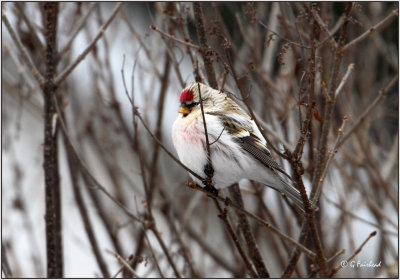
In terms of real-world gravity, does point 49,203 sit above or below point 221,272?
above

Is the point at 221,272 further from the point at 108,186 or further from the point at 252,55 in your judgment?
the point at 252,55

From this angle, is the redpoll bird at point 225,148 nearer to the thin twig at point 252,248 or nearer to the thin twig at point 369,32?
the thin twig at point 252,248

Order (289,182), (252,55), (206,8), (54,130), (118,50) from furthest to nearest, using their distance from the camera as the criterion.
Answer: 1. (118,50)
2. (252,55)
3. (206,8)
4. (54,130)
5. (289,182)

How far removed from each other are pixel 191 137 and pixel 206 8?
1.09 metres

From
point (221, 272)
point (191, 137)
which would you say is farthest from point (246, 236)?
point (221, 272)

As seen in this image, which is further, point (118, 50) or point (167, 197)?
point (118, 50)

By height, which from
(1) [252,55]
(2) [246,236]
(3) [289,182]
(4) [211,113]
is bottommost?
(2) [246,236]

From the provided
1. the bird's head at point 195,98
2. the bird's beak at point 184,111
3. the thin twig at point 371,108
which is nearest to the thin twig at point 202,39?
the bird's head at point 195,98

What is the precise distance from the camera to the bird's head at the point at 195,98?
10.6 ft

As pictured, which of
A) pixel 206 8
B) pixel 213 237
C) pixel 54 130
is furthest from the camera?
pixel 213 237

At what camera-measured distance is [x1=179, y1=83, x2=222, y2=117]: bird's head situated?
322 cm

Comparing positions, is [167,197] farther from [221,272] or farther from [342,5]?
[342,5]

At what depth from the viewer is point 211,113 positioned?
3199mm

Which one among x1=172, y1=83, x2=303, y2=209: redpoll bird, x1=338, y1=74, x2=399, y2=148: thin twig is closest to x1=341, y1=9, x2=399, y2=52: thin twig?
x1=338, y1=74, x2=399, y2=148: thin twig
